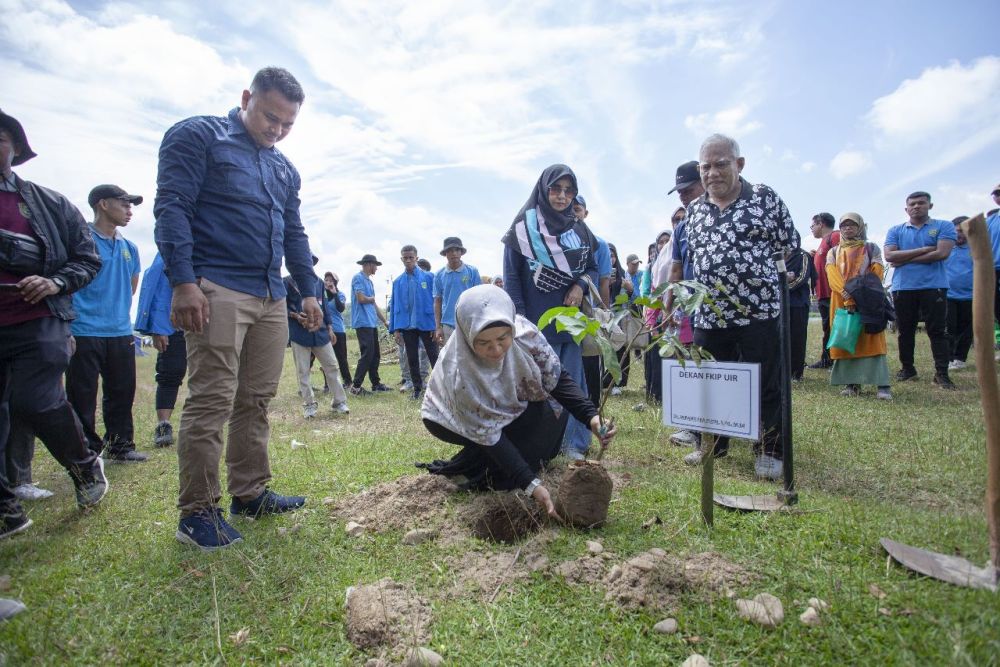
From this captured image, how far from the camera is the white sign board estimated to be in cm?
214

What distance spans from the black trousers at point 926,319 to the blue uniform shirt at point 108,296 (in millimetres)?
7676

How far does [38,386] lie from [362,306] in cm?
589

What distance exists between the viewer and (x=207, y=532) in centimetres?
245

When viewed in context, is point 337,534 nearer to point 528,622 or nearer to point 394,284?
point 528,622

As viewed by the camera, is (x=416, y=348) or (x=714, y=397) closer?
(x=714, y=397)

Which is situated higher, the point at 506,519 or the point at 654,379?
the point at 654,379

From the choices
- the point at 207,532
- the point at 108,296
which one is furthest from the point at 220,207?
the point at 108,296

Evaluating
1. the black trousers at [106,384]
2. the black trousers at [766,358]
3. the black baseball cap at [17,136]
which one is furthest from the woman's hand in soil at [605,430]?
the black trousers at [106,384]

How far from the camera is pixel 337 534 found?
8.58 ft

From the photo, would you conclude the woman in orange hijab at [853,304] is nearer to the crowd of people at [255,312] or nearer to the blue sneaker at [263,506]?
the crowd of people at [255,312]

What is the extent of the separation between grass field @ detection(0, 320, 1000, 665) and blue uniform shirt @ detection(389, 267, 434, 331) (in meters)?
4.12

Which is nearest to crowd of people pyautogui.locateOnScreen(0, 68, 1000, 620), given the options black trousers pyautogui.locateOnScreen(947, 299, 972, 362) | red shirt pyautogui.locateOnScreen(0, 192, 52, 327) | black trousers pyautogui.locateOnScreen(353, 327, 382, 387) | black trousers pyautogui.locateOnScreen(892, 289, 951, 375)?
red shirt pyautogui.locateOnScreen(0, 192, 52, 327)

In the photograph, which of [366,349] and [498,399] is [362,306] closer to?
[366,349]

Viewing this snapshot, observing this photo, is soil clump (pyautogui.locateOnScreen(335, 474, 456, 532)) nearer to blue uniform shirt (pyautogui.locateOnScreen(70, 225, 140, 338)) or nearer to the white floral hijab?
the white floral hijab
